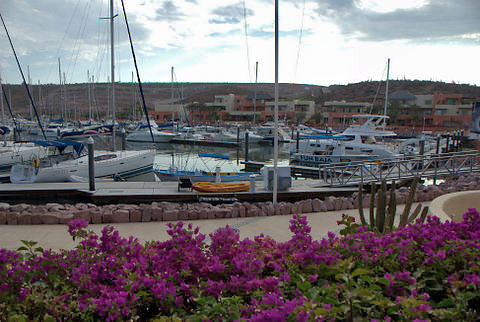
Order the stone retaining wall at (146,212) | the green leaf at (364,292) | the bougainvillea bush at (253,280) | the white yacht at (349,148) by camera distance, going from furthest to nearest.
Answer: the white yacht at (349,148), the stone retaining wall at (146,212), the bougainvillea bush at (253,280), the green leaf at (364,292)

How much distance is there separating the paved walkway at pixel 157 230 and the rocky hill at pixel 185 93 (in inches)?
3493

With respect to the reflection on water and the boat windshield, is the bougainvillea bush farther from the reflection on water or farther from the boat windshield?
the reflection on water

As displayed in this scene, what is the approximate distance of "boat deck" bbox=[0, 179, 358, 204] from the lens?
13328mm

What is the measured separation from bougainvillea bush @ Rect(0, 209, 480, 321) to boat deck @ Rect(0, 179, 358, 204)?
9325 millimetres

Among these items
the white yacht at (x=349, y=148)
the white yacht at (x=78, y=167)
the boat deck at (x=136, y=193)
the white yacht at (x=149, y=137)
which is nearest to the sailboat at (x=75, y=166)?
the white yacht at (x=78, y=167)

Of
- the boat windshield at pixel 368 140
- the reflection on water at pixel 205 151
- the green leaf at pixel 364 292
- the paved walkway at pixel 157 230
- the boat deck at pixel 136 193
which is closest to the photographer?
the green leaf at pixel 364 292

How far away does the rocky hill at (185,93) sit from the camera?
368 feet

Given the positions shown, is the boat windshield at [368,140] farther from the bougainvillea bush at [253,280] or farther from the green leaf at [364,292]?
the green leaf at [364,292]

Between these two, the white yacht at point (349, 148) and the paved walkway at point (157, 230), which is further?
the white yacht at point (349, 148)

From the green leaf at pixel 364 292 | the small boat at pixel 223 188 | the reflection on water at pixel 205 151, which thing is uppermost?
the green leaf at pixel 364 292

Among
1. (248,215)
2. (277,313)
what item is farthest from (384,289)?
(248,215)

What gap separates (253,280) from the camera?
10.3 ft

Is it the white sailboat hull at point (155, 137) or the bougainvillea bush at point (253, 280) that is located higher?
the bougainvillea bush at point (253, 280)

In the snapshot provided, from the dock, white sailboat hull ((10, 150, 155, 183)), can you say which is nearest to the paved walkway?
white sailboat hull ((10, 150, 155, 183))
